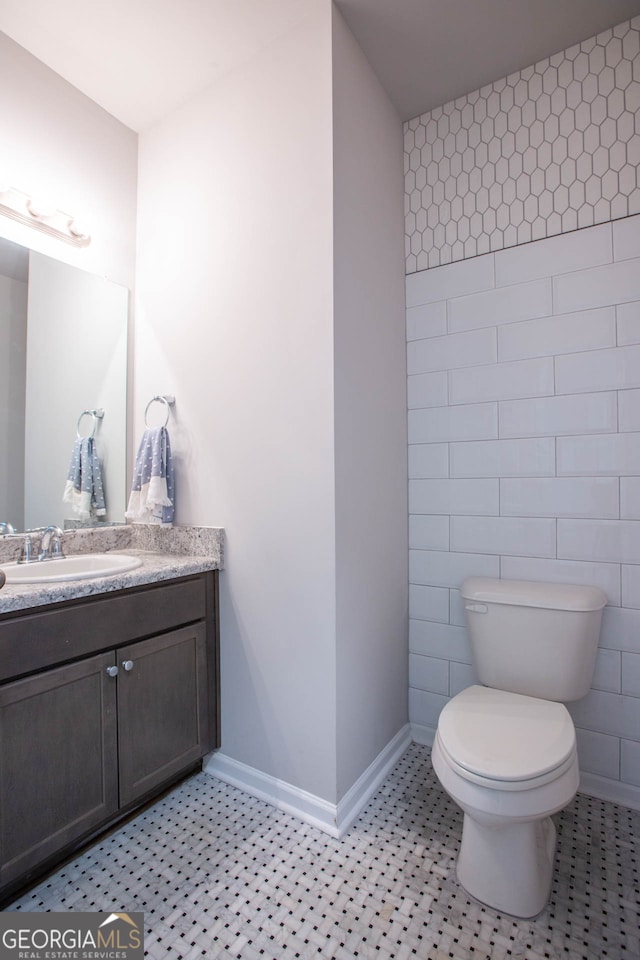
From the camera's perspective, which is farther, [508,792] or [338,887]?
[338,887]

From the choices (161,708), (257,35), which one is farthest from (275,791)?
(257,35)

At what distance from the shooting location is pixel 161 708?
1550 millimetres

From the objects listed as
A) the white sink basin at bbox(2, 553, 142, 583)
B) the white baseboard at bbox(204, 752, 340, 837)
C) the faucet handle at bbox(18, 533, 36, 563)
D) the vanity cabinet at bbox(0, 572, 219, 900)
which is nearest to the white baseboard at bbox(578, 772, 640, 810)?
the white baseboard at bbox(204, 752, 340, 837)

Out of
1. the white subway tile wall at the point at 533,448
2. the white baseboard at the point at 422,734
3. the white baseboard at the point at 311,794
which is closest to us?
the white baseboard at the point at 311,794

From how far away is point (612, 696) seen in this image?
162 centimetres

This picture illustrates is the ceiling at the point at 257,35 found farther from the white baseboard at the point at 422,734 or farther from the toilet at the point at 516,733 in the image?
the white baseboard at the point at 422,734

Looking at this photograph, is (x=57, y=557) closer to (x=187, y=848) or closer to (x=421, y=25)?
(x=187, y=848)

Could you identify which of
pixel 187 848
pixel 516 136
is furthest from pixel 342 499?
pixel 516 136

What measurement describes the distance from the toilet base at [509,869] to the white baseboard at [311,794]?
1.31ft

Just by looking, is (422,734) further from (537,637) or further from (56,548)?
(56,548)

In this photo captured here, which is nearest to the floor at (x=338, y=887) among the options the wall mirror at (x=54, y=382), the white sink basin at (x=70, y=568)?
the white sink basin at (x=70, y=568)

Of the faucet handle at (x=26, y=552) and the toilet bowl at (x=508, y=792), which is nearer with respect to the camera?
the toilet bowl at (x=508, y=792)

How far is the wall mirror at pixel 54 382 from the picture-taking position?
5.40ft

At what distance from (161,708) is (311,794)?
56 cm
